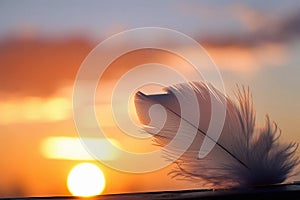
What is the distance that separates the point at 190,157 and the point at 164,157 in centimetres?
11

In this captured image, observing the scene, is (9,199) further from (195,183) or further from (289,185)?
(289,185)

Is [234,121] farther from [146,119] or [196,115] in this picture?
[146,119]

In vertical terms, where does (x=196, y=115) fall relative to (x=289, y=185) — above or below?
above

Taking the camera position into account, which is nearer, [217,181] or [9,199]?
[9,199]

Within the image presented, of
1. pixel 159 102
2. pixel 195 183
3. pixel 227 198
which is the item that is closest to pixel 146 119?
pixel 159 102

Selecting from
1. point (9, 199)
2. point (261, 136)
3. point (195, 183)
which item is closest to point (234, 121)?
point (261, 136)

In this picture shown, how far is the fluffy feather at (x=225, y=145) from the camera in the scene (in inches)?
102

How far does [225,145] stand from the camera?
2658 millimetres

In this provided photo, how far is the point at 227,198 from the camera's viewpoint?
7.63 ft

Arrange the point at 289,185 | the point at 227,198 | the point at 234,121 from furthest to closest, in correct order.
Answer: the point at 234,121
the point at 289,185
the point at 227,198

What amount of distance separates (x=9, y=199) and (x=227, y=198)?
75 centimetres

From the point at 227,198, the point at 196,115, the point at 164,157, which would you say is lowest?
the point at 227,198

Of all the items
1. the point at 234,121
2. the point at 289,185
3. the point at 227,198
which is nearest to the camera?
the point at 227,198

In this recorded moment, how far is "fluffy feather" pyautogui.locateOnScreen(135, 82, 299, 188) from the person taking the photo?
8.48 feet
